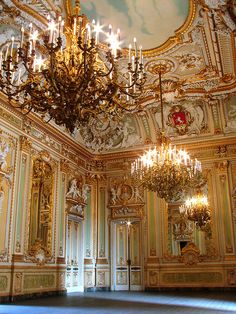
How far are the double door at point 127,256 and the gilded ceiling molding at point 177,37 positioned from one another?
6034 millimetres

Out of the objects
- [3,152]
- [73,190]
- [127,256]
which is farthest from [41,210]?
[127,256]

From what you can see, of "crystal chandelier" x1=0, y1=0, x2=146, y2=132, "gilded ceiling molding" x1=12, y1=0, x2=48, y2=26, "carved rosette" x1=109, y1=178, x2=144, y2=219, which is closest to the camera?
"crystal chandelier" x1=0, y1=0, x2=146, y2=132

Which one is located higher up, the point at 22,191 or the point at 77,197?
the point at 77,197

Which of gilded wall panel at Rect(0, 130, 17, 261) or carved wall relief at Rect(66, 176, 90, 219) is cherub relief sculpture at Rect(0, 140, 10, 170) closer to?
gilded wall panel at Rect(0, 130, 17, 261)

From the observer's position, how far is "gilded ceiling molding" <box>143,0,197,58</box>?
7746 millimetres

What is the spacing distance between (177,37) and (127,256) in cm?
775

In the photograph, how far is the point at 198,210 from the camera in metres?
11.8

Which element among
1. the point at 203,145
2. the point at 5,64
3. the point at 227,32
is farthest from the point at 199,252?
the point at 5,64

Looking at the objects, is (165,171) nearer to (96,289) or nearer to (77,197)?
(77,197)

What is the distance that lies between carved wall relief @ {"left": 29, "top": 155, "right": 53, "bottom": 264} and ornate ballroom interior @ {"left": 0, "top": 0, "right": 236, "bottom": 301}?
29 millimetres

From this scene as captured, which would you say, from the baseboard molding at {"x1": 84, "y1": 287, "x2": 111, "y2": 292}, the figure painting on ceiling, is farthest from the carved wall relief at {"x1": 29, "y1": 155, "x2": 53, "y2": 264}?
the figure painting on ceiling

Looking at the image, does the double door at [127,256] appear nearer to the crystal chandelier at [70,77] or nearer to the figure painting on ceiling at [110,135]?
the figure painting on ceiling at [110,135]

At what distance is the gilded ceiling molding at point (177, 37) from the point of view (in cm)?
775

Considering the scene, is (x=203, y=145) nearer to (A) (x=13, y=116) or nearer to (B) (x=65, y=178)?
(B) (x=65, y=178)
